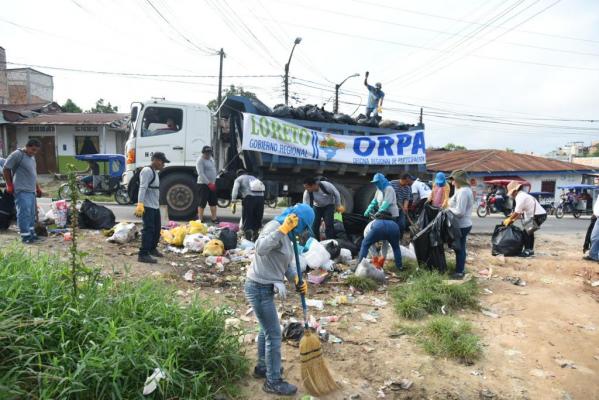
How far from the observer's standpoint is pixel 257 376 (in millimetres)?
3023

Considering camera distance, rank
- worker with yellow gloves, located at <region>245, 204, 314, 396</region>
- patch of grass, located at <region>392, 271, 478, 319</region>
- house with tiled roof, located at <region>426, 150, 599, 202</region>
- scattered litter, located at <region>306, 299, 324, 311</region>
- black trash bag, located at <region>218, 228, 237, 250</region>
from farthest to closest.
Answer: house with tiled roof, located at <region>426, 150, 599, 202</region>
black trash bag, located at <region>218, 228, 237, 250</region>
scattered litter, located at <region>306, 299, 324, 311</region>
patch of grass, located at <region>392, 271, 478, 319</region>
worker with yellow gloves, located at <region>245, 204, 314, 396</region>

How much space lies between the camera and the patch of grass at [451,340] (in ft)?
11.6

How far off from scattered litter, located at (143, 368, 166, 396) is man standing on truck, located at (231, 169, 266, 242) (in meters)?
4.52

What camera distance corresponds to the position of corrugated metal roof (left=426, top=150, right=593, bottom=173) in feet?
77.8

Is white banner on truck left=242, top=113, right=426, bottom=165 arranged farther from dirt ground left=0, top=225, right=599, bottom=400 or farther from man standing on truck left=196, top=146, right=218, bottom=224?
dirt ground left=0, top=225, right=599, bottom=400

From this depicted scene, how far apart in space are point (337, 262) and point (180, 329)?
3564 millimetres

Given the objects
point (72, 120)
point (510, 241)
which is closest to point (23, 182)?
point (510, 241)

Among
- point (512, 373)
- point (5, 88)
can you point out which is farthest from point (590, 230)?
point (5, 88)

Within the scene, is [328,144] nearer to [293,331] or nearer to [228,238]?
[228,238]

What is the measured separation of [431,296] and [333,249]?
1.92 metres

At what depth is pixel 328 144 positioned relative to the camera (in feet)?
29.5

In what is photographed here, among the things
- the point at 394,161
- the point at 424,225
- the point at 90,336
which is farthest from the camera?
the point at 394,161

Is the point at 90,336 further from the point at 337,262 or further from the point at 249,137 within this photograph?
the point at 249,137

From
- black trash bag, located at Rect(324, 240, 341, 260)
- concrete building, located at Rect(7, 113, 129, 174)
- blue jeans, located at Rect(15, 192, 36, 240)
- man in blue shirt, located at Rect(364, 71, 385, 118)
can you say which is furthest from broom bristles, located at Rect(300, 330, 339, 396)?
concrete building, located at Rect(7, 113, 129, 174)
